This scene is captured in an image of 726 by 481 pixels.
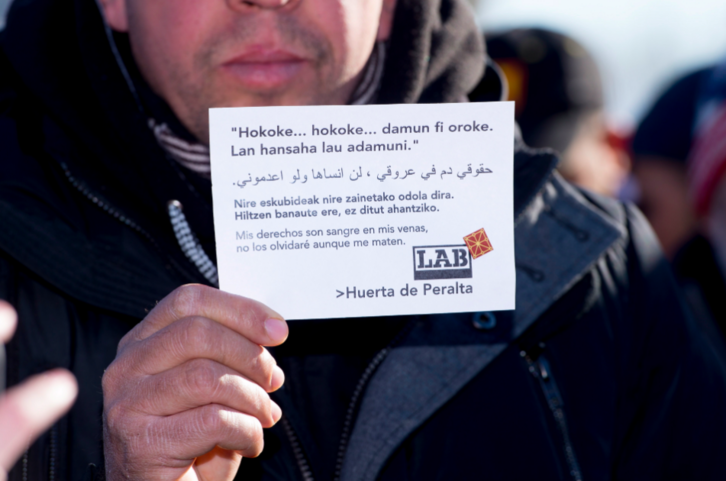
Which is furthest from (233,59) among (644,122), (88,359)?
(644,122)

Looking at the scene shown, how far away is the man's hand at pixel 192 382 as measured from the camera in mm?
1188

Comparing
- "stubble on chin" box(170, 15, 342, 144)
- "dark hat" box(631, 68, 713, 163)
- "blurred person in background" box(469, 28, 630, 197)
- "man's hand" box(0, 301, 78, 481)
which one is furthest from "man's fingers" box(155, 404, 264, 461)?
"dark hat" box(631, 68, 713, 163)

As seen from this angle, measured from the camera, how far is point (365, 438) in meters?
1.58

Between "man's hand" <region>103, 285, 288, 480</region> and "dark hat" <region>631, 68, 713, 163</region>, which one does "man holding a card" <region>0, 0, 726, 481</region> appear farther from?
"dark hat" <region>631, 68, 713, 163</region>

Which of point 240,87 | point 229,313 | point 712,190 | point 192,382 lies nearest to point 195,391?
point 192,382

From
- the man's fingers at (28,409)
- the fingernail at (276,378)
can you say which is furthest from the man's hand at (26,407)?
the fingernail at (276,378)

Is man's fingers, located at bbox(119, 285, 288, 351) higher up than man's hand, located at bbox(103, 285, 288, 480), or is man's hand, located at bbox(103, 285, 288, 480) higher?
man's fingers, located at bbox(119, 285, 288, 351)

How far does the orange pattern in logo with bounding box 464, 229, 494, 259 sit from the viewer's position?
4.39ft

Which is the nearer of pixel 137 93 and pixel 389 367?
pixel 389 367

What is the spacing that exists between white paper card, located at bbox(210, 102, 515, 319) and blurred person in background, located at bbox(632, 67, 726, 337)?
2.39m

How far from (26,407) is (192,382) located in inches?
15.7

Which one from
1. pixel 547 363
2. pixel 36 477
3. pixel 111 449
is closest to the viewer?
pixel 111 449

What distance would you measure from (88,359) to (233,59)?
2.39 ft

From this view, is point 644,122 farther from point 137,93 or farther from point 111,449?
point 111,449
